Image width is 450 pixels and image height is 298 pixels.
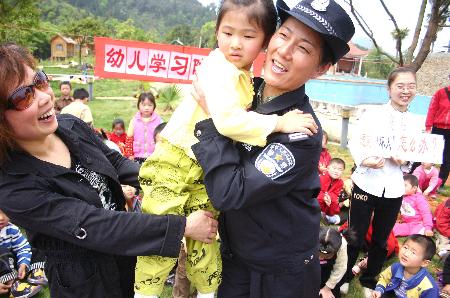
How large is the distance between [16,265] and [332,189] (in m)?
3.86

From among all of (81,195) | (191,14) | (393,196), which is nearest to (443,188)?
(393,196)

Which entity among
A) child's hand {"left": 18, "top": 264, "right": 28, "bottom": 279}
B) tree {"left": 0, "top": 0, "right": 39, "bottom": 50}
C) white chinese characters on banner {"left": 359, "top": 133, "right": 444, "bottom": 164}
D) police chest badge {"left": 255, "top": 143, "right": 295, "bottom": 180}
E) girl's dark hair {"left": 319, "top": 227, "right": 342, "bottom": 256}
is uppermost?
tree {"left": 0, "top": 0, "right": 39, "bottom": 50}

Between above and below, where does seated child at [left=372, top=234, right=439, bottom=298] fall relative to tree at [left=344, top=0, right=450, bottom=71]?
below

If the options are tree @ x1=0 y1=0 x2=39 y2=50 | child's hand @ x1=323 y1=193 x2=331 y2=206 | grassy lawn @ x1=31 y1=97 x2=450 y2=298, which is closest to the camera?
grassy lawn @ x1=31 y1=97 x2=450 y2=298

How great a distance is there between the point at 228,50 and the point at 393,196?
209cm

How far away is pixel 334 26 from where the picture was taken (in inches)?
57.0

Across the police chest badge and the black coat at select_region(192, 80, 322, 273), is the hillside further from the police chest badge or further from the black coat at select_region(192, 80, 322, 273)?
the police chest badge

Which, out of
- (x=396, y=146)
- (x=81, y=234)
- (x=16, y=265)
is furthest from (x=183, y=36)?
(x=81, y=234)

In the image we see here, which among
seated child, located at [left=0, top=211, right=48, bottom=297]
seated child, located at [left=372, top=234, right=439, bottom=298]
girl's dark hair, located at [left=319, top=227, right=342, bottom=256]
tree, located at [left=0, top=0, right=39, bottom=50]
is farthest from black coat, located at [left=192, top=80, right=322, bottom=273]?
tree, located at [left=0, top=0, right=39, bottom=50]

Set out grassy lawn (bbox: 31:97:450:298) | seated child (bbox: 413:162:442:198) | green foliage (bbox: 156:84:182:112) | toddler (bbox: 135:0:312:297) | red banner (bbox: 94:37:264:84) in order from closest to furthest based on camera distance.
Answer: toddler (bbox: 135:0:312:297) < grassy lawn (bbox: 31:97:450:298) < seated child (bbox: 413:162:442:198) < red banner (bbox: 94:37:264:84) < green foliage (bbox: 156:84:182:112)

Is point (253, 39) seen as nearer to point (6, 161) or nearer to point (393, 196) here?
point (6, 161)

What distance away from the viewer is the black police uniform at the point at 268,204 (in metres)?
1.42

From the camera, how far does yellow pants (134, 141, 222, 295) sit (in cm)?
173

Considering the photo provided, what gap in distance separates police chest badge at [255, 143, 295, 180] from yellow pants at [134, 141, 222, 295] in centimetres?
40
